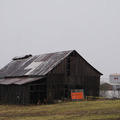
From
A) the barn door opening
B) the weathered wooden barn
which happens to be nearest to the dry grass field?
the barn door opening

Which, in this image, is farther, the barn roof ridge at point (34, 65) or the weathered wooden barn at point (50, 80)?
A: the barn roof ridge at point (34, 65)

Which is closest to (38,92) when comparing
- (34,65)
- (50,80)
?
(50,80)

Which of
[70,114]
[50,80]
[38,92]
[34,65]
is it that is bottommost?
[70,114]

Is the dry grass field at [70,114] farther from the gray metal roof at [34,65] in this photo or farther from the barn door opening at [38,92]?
the gray metal roof at [34,65]

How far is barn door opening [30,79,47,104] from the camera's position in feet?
112

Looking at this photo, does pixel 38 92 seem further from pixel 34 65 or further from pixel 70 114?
pixel 70 114

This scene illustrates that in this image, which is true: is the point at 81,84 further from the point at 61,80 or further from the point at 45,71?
the point at 45,71

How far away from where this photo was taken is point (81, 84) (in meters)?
39.1

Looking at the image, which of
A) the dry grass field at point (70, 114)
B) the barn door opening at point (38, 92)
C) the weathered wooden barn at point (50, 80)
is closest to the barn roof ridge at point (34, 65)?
the weathered wooden barn at point (50, 80)

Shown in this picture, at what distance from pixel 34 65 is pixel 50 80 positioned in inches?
249

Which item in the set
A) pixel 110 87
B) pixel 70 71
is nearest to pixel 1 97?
pixel 70 71

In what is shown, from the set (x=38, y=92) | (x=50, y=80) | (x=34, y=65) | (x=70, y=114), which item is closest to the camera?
(x=70, y=114)

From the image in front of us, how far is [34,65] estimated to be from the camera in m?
41.2

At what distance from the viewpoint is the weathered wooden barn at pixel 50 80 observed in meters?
34.6
